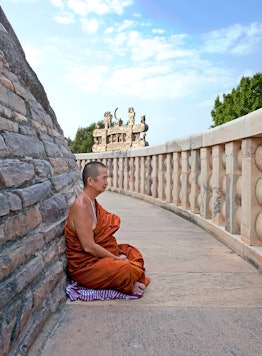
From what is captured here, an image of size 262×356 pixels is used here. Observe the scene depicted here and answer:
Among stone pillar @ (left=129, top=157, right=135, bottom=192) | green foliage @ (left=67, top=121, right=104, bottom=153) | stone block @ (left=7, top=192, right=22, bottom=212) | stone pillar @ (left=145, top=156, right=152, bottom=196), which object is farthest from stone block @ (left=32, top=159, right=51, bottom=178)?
green foliage @ (left=67, top=121, right=104, bottom=153)

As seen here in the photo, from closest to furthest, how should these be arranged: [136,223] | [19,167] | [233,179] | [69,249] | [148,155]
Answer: [19,167], [69,249], [233,179], [136,223], [148,155]

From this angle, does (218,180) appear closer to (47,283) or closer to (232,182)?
(232,182)

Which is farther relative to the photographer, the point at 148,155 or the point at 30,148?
the point at 148,155

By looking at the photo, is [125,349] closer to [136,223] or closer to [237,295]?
[237,295]

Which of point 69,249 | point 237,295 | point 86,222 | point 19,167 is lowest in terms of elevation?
point 237,295

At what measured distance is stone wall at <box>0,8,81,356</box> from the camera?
1.91m

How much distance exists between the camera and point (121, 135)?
66.0ft

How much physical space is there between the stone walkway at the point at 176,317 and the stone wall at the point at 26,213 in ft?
0.73

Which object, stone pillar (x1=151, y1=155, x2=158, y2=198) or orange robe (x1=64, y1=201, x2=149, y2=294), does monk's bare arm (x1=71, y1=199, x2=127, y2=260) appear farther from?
stone pillar (x1=151, y1=155, x2=158, y2=198)

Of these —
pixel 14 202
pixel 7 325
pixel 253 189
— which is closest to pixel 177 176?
pixel 253 189

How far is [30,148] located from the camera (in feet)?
9.37

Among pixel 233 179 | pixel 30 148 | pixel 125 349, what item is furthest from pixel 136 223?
pixel 125 349

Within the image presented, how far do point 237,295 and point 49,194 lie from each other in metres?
1.70

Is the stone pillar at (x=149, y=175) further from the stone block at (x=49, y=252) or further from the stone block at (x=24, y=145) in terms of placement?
the stone block at (x=49, y=252)
